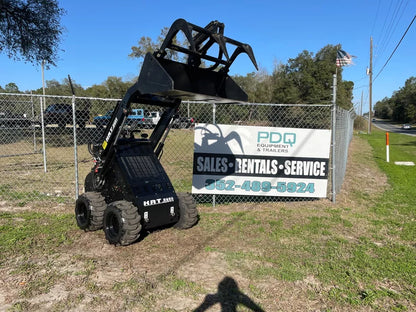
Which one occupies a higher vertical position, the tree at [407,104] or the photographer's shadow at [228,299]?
the tree at [407,104]

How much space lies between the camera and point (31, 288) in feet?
10.5

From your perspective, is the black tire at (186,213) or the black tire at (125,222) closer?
the black tire at (125,222)

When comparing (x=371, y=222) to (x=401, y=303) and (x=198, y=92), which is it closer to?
(x=401, y=303)

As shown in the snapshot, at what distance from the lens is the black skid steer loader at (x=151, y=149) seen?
3.55m

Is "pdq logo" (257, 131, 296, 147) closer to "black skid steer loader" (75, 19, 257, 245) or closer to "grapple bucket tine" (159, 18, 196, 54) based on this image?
A: "black skid steer loader" (75, 19, 257, 245)

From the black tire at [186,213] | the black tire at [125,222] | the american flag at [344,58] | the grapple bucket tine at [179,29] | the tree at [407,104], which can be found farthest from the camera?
the tree at [407,104]

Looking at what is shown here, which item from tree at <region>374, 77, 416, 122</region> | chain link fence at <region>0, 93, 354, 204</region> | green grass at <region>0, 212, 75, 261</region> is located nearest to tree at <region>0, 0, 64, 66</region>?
chain link fence at <region>0, 93, 354, 204</region>

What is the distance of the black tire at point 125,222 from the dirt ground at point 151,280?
149 mm

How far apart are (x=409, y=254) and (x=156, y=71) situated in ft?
13.1

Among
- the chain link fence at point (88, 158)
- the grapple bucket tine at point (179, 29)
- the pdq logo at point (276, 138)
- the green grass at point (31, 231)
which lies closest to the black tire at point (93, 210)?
the green grass at point (31, 231)

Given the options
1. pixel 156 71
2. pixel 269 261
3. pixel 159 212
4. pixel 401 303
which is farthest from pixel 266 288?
pixel 156 71

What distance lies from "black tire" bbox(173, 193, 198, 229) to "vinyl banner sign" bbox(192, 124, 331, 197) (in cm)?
123

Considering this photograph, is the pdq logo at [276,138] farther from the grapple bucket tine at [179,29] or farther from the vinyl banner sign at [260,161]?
the grapple bucket tine at [179,29]

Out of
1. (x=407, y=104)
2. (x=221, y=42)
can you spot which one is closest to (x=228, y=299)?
(x=221, y=42)
